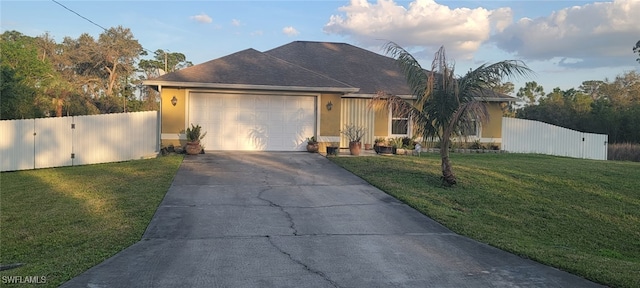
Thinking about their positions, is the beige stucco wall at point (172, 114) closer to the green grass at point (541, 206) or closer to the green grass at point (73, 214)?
the green grass at point (73, 214)

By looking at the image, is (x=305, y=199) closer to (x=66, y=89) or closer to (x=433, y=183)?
(x=433, y=183)

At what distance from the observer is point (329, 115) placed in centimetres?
1670

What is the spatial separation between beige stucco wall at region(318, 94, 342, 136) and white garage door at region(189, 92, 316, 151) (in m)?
0.35

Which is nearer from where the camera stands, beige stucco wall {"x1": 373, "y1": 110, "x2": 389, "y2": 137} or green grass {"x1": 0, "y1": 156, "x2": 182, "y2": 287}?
green grass {"x1": 0, "y1": 156, "x2": 182, "y2": 287}

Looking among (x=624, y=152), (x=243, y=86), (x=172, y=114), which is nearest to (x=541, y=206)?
(x=243, y=86)

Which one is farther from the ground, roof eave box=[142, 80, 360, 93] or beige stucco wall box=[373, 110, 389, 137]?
roof eave box=[142, 80, 360, 93]

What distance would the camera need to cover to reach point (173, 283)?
15.1ft

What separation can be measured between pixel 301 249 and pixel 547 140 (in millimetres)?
19500

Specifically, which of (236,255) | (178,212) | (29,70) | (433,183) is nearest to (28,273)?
(236,255)

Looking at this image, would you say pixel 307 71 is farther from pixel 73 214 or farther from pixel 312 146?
pixel 73 214

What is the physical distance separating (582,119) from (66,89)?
110 feet

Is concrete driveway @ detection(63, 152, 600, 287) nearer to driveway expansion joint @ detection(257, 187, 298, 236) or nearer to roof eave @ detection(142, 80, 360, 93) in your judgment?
driveway expansion joint @ detection(257, 187, 298, 236)

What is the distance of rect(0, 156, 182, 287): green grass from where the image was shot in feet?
17.7

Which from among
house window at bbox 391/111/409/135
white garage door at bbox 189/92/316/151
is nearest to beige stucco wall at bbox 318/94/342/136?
white garage door at bbox 189/92/316/151
